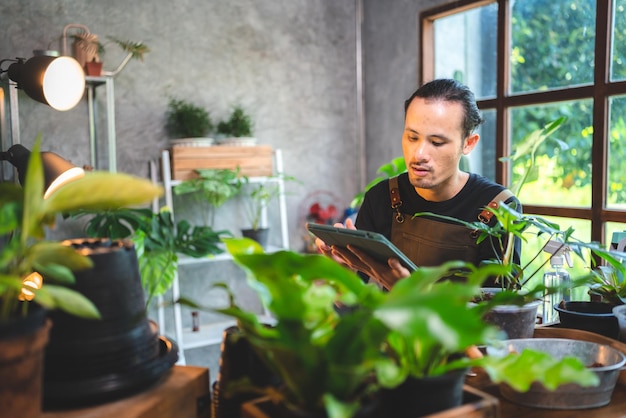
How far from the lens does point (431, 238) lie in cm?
213

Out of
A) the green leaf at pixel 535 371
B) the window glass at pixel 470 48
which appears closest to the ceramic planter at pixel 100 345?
the green leaf at pixel 535 371

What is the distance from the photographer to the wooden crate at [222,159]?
3324mm

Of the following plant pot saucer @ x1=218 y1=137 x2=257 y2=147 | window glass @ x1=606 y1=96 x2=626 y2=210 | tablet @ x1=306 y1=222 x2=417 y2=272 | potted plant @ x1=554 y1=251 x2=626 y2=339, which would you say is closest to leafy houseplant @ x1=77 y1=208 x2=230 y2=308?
plant pot saucer @ x1=218 y1=137 x2=257 y2=147

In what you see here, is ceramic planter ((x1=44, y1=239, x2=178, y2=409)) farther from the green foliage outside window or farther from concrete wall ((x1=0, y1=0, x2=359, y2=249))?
concrete wall ((x1=0, y1=0, x2=359, y2=249))

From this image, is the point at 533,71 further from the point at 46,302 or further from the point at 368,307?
the point at 46,302

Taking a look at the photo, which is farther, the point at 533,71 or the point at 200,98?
the point at 200,98

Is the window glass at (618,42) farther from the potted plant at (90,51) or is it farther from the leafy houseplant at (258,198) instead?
the potted plant at (90,51)

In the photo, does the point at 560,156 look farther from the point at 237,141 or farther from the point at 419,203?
the point at 237,141

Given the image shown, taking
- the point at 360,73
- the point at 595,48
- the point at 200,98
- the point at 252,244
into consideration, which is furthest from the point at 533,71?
the point at 252,244

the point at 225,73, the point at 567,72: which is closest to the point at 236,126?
the point at 225,73

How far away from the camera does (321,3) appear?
3957 millimetres

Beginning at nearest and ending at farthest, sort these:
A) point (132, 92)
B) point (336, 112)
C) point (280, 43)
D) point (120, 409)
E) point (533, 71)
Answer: point (120, 409)
point (533, 71)
point (132, 92)
point (280, 43)
point (336, 112)

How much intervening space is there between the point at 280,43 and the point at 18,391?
3.39m

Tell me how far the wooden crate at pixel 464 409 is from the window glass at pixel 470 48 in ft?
9.06
